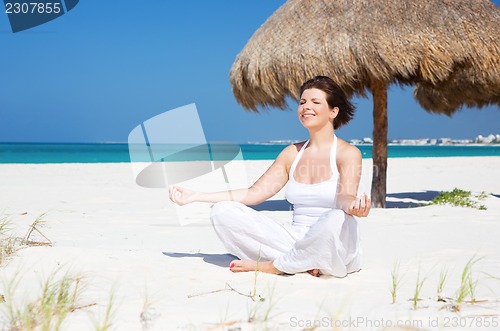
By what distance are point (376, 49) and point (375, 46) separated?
0.04m

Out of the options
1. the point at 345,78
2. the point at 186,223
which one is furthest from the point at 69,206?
the point at 345,78

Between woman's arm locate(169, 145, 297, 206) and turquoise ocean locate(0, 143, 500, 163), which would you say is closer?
woman's arm locate(169, 145, 297, 206)

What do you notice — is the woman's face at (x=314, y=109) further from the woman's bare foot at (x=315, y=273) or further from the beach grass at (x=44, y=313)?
the beach grass at (x=44, y=313)

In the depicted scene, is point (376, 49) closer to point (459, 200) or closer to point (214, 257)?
point (459, 200)

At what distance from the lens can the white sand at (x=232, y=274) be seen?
1.96 metres

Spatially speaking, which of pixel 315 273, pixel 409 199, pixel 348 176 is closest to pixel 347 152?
pixel 348 176

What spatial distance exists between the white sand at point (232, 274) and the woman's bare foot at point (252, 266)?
0.05 meters

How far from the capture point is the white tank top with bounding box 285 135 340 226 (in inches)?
108

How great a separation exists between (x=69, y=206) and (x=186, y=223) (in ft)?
6.60

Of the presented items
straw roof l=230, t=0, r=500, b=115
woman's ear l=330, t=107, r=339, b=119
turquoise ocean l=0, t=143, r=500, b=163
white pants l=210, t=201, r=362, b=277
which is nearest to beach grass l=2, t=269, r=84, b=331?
white pants l=210, t=201, r=362, b=277

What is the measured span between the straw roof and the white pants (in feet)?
10.8

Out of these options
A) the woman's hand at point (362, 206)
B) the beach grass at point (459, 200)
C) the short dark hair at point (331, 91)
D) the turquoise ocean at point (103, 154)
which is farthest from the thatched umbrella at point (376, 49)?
the woman's hand at point (362, 206)

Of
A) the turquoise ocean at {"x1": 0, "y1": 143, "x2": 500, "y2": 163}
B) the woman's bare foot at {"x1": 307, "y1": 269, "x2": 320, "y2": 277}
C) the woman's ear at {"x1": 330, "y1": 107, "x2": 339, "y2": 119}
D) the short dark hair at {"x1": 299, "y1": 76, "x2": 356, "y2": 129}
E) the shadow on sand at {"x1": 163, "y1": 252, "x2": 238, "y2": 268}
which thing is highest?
the short dark hair at {"x1": 299, "y1": 76, "x2": 356, "y2": 129}

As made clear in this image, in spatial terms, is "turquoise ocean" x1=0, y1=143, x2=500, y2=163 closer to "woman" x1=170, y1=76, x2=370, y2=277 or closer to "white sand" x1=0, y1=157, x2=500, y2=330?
"white sand" x1=0, y1=157, x2=500, y2=330
